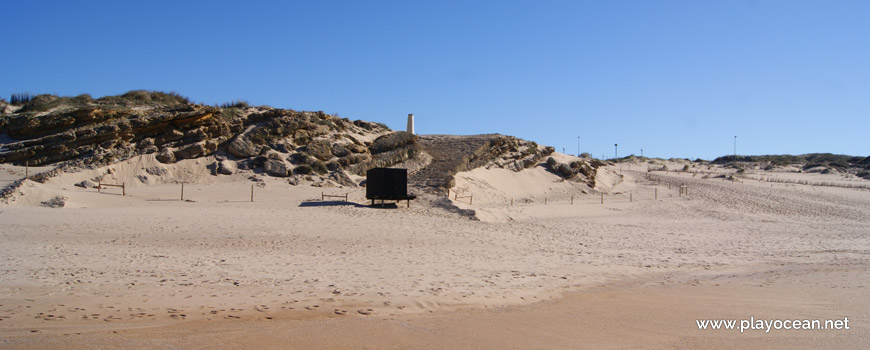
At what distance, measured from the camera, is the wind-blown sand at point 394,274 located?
6297 mm

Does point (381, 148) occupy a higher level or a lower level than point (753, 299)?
higher

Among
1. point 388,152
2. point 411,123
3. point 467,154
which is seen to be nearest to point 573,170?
point 467,154

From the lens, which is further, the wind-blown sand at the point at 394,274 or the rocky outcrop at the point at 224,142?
the rocky outcrop at the point at 224,142

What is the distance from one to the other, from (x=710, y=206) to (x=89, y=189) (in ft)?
76.6

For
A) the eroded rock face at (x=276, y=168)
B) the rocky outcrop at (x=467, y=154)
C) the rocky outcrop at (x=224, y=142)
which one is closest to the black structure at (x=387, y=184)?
the rocky outcrop at (x=467, y=154)

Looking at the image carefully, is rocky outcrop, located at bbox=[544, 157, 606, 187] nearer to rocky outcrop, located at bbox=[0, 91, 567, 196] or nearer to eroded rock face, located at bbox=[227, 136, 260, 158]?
rocky outcrop, located at bbox=[0, 91, 567, 196]

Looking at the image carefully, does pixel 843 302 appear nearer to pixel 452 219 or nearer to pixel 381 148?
pixel 452 219

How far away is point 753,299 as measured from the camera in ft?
28.7

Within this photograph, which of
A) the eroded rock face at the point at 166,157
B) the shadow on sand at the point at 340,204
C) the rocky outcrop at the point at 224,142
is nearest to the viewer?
the shadow on sand at the point at 340,204

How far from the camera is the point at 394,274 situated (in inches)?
364

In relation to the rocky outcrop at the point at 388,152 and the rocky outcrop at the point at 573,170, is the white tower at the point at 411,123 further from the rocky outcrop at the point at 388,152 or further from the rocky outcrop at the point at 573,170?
the rocky outcrop at the point at 573,170

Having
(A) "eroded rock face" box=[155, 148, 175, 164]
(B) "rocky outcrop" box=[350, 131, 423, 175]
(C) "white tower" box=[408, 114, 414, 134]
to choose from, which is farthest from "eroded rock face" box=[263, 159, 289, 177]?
(C) "white tower" box=[408, 114, 414, 134]

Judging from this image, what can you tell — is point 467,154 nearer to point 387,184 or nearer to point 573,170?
point 573,170

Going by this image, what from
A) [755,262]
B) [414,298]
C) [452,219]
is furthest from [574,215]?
[414,298]
